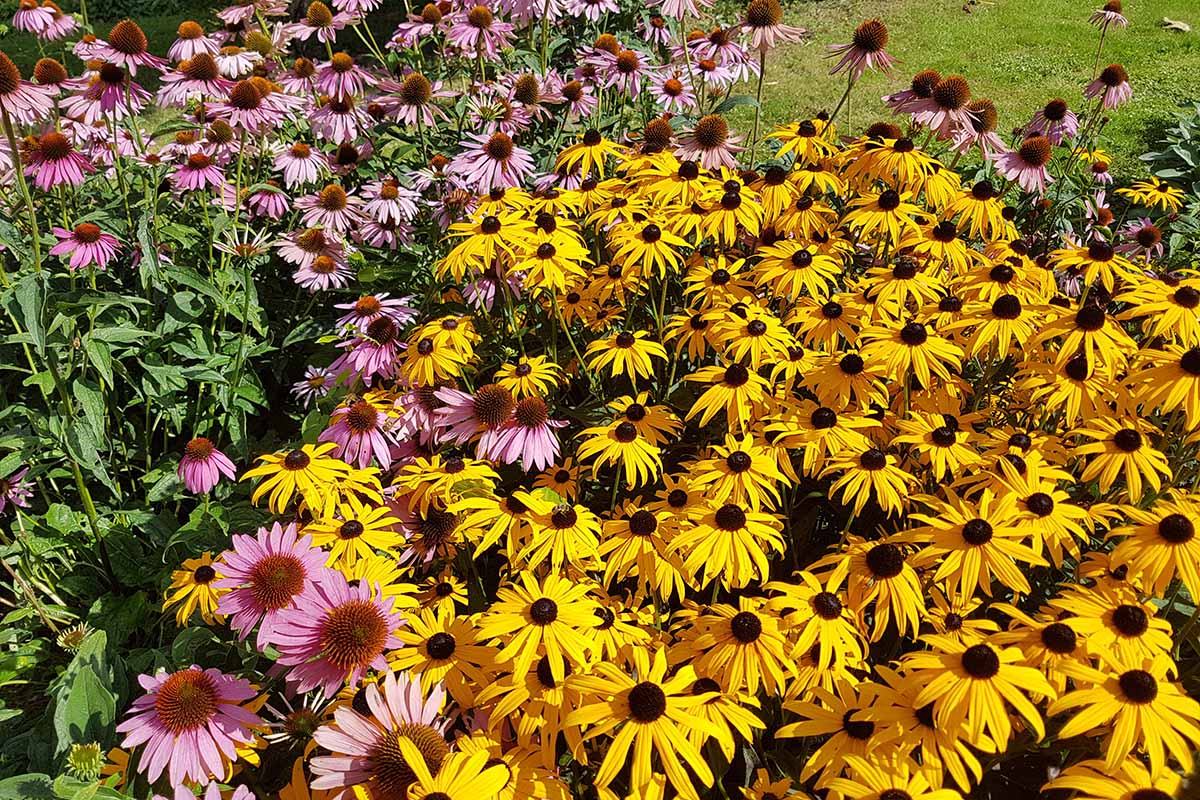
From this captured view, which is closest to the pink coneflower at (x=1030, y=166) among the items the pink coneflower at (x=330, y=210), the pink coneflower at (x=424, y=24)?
the pink coneflower at (x=330, y=210)

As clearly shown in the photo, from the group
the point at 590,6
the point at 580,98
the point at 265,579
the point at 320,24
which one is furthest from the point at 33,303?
the point at 590,6

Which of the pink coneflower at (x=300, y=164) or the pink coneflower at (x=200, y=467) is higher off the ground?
the pink coneflower at (x=300, y=164)

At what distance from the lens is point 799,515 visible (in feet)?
7.95

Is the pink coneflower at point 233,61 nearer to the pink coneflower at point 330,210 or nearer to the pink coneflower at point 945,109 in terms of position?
the pink coneflower at point 330,210

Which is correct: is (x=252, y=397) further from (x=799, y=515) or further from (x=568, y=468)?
(x=799, y=515)

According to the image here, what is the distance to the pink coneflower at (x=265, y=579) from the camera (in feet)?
5.49

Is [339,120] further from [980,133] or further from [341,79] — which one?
[980,133]

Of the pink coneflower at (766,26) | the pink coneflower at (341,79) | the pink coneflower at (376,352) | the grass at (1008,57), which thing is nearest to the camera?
the pink coneflower at (376,352)

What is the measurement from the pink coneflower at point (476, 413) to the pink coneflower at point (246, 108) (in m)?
1.86

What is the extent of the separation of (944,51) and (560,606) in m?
9.44

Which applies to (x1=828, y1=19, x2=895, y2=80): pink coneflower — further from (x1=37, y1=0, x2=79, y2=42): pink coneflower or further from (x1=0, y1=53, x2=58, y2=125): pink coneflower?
(x1=37, y1=0, x2=79, y2=42): pink coneflower

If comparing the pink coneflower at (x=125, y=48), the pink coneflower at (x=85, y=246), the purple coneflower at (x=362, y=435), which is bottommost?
the purple coneflower at (x=362, y=435)

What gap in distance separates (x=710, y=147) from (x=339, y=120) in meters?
2.05

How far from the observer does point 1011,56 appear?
866cm
